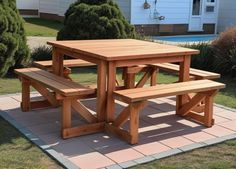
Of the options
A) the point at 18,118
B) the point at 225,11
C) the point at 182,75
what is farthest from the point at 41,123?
the point at 225,11

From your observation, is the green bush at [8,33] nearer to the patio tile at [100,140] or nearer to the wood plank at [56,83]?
the wood plank at [56,83]

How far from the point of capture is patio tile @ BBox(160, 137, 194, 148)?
4.59m

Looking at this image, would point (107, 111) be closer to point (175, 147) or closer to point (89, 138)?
point (89, 138)

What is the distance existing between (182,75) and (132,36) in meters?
4.42

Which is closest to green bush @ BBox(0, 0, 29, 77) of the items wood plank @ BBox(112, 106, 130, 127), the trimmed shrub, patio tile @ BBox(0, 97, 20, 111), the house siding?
patio tile @ BBox(0, 97, 20, 111)

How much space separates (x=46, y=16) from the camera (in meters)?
22.5

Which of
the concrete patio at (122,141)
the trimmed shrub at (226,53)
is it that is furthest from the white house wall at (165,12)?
the concrete patio at (122,141)

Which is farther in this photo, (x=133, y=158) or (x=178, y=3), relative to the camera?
(x=178, y=3)

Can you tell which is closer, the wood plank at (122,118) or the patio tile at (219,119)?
the wood plank at (122,118)

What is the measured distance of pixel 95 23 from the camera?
918cm

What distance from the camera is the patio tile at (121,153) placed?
13.7ft

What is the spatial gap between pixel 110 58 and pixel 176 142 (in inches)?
47.0

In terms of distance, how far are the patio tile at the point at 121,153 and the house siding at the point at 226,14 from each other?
57.2ft

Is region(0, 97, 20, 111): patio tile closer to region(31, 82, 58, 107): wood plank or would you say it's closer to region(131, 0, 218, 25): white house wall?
region(31, 82, 58, 107): wood plank
